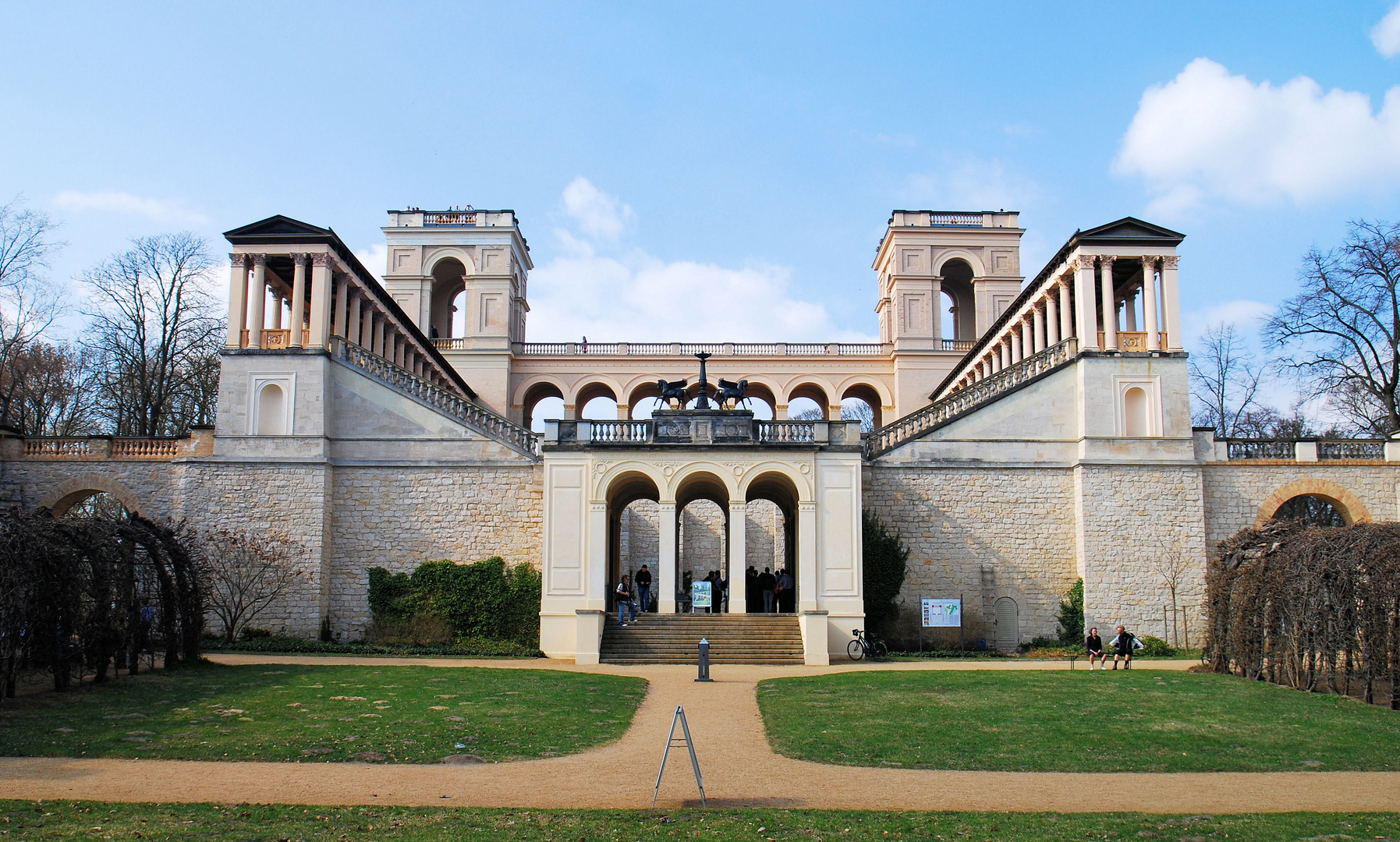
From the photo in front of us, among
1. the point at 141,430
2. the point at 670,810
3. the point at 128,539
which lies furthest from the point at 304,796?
the point at 141,430

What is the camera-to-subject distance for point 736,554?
26.5 metres

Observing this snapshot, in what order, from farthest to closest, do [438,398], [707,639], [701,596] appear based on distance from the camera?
1. [438,398]
2. [701,596]
3. [707,639]

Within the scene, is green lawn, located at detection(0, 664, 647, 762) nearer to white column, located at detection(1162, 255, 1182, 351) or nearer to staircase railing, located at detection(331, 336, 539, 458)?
staircase railing, located at detection(331, 336, 539, 458)

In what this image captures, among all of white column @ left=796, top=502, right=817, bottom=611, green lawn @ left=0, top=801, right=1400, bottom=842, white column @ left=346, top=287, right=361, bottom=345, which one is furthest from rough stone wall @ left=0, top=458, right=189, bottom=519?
green lawn @ left=0, top=801, right=1400, bottom=842

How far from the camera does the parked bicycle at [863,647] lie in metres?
25.5

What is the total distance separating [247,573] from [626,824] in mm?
21580

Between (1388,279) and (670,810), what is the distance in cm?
3402

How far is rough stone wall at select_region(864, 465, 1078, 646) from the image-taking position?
94.7 ft

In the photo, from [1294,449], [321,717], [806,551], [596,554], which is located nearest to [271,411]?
[596,554]

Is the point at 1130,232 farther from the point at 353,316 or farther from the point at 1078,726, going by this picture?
the point at 353,316

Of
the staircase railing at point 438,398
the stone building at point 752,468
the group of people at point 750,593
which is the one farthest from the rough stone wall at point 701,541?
the staircase railing at point 438,398

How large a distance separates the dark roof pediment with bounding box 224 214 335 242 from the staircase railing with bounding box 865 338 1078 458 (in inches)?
695

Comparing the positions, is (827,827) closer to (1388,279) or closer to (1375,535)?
(1375,535)

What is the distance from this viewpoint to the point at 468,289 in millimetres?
46594
